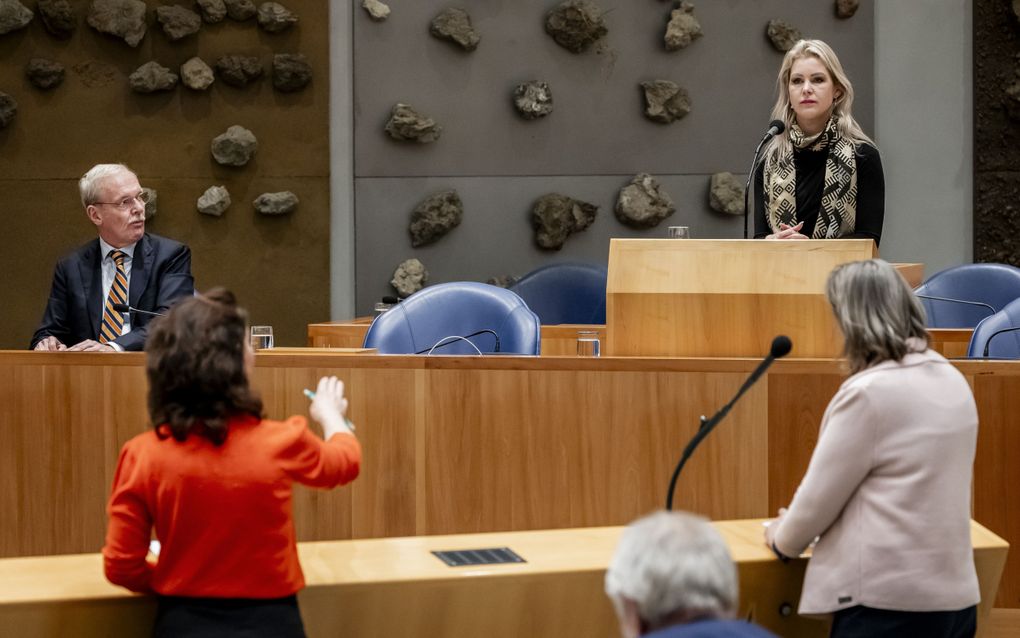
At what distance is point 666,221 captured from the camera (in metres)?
6.89

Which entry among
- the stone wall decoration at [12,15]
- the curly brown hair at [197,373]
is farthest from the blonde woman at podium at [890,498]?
the stone wall decoration at [12,15]

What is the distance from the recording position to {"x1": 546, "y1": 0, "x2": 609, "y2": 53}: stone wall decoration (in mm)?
6797

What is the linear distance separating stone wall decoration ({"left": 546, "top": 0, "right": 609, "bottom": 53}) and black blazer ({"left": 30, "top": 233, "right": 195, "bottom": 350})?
334cm

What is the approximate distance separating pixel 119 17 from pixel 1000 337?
16.0 feet

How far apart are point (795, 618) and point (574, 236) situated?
15.3ft

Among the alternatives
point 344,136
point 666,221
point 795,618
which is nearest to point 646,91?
point 666,221

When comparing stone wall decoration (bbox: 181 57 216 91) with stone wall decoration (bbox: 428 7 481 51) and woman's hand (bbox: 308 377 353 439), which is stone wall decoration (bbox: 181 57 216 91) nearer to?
stone wall decoration (bbox: 428 7 481 51)

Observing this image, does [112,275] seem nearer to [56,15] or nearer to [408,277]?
[408,277]

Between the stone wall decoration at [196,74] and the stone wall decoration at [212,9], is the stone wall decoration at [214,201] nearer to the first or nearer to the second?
the stone wall decoration at [196,74]

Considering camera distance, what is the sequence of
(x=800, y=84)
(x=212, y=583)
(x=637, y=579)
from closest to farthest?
(x=637, y=579) < (x=212, y=583) < (x=800, y=84)

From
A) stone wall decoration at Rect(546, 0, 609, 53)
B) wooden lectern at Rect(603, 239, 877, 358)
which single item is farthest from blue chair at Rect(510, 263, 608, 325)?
wooden lectern at Rect(603, 239, 877, 358)

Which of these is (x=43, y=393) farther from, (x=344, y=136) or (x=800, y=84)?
(x=344, y=136)

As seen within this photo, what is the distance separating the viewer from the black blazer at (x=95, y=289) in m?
4.04

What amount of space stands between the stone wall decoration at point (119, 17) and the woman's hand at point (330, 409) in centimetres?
494
